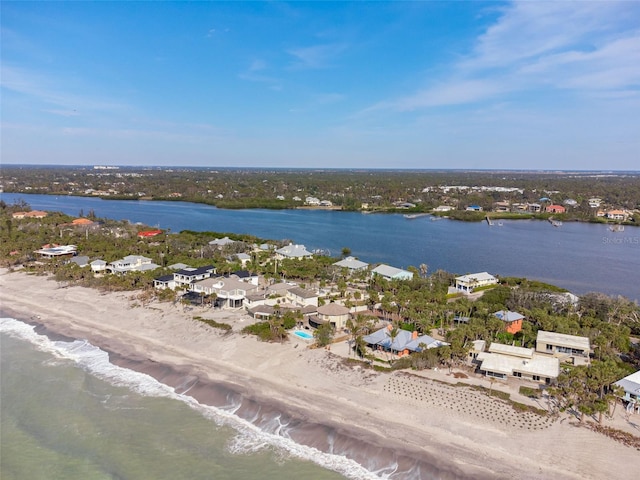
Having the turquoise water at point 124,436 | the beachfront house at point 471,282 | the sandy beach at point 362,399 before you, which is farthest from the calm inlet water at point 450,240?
the turquoise water at point 124,436

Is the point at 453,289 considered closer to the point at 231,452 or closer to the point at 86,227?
the point at 231,452

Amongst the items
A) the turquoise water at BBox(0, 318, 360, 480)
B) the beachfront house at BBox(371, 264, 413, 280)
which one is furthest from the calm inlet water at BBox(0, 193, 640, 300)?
the turquoise water at BBox(0, 318, 360, 480)

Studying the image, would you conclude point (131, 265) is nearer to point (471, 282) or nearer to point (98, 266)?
point (98, 266)

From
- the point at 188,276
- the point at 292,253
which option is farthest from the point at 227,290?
the point at 292,253

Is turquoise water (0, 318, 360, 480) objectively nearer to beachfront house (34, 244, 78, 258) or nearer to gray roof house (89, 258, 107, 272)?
gray roof house (89, 258, 107, 272)

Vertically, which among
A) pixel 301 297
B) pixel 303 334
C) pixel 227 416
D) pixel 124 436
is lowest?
pixel 124 436
